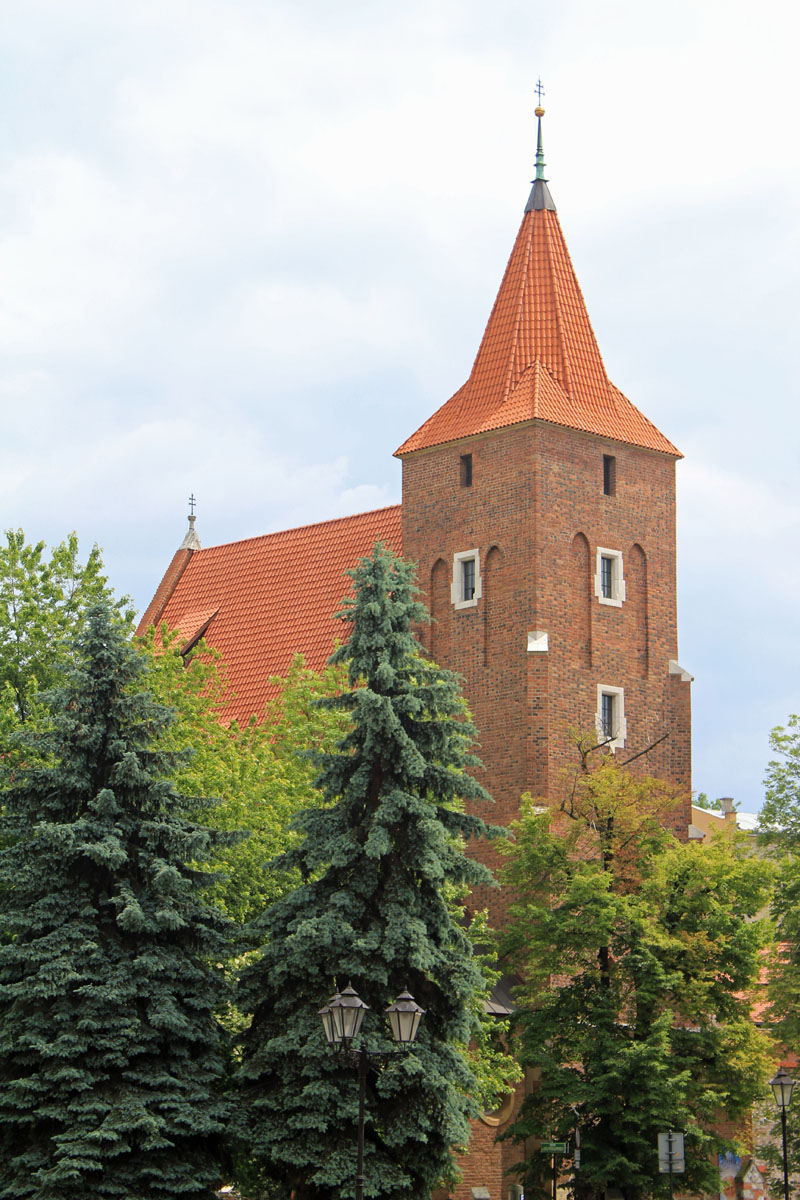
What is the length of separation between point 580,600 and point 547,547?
138 cm

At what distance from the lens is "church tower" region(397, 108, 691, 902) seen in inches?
1547

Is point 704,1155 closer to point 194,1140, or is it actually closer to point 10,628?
point 194,1140

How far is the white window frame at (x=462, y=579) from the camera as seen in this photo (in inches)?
1607

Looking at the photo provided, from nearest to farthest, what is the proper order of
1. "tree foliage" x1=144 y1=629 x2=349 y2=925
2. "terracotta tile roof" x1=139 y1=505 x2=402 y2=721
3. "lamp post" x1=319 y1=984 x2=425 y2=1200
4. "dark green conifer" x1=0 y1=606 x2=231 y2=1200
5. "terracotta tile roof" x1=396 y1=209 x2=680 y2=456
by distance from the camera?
1. "lamp post" x1=319 y1=984 x2=425 y2=1200
2. "dark green conifer" x1=0 y1=606 x2=231 y2=1200
3. "tree foliage" x1=144 y1=629 x2=349 y2=925
4. "terracotta tile roof" x1=396 y1=209 x2=680 y2=456
5. "terracotta tile roof" x1=139 y1=505 x2=402 y2=721

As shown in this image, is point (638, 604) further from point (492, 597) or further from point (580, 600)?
point (492, 597)

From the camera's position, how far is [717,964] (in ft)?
104

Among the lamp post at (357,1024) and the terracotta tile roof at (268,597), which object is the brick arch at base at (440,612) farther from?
the lamp post at (357,1024)

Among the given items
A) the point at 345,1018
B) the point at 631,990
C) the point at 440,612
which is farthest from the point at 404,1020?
the point at 440,612

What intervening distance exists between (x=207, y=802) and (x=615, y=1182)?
9.56m

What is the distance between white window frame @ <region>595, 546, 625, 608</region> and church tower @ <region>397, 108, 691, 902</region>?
0.13 feet

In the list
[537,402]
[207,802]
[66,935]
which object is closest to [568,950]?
[207,802]

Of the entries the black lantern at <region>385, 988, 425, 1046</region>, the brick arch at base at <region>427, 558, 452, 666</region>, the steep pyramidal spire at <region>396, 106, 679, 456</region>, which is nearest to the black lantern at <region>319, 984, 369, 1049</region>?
the black lantern at <region>385, 988, 425, 1046</region>

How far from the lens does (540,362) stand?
42.4m

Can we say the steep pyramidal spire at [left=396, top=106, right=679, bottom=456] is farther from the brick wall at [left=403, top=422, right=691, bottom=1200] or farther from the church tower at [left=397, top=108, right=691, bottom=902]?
the brick wall at [left=403, top=422, right=691, bottom=1200]
